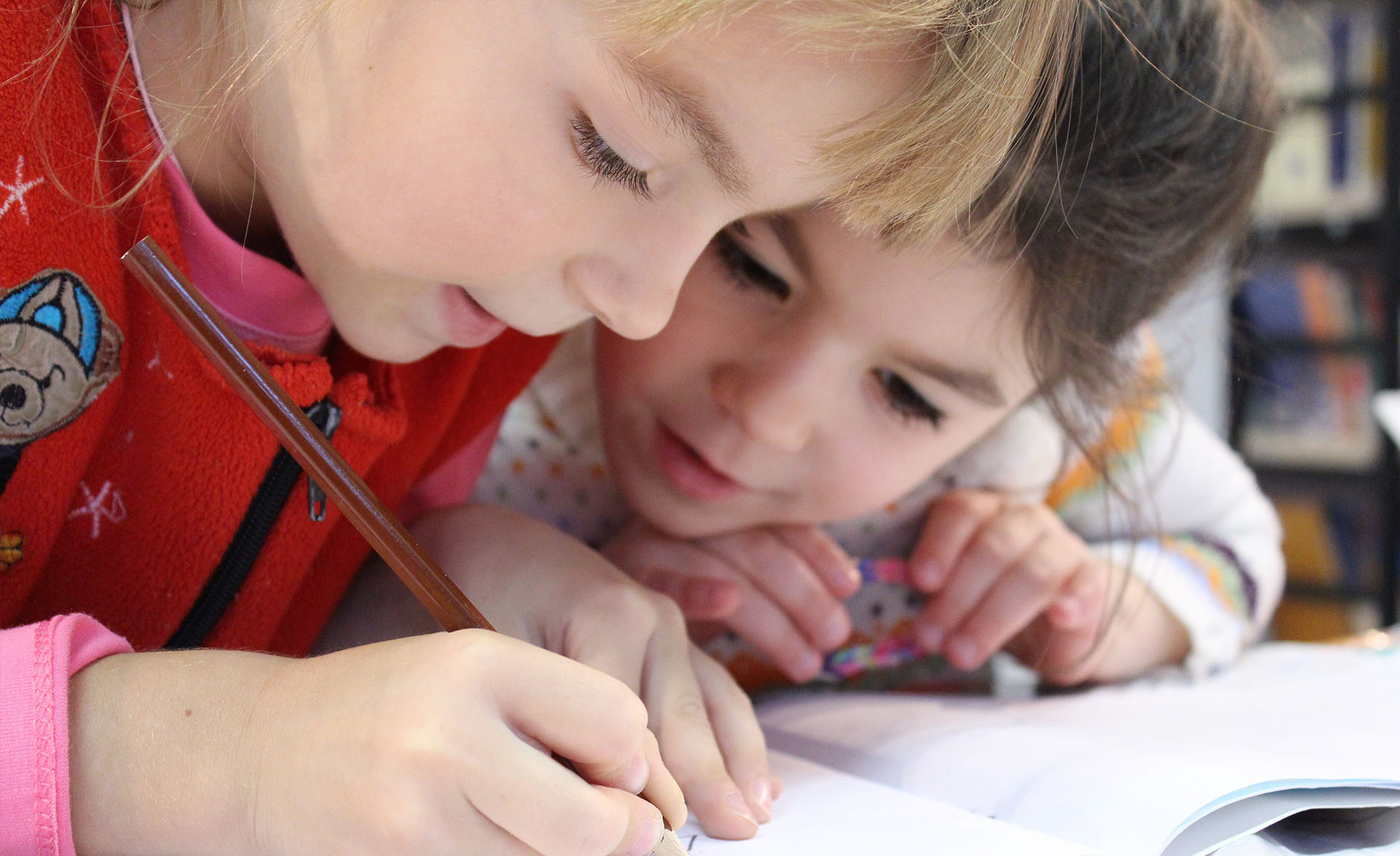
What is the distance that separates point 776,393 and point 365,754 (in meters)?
0.31

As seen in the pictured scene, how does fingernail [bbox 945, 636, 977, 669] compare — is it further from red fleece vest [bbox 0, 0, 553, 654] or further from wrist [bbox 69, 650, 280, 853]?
wrist [bbox 69, 650, 280, 853]

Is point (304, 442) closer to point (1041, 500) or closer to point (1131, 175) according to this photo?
point (1131, 175)

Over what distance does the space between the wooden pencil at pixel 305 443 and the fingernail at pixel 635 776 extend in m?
0.02

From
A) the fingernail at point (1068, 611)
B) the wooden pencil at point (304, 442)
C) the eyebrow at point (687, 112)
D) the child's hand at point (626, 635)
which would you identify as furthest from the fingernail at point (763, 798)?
the fingernail at point (1068, 611)

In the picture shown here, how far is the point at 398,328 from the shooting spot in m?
0.51

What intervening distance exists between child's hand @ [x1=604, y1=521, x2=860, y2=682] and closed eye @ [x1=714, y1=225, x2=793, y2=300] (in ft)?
0.55

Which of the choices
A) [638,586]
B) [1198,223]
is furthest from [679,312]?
[1198,223]

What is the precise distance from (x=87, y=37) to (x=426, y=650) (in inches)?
11.9

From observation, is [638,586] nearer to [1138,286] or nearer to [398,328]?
[398,328]

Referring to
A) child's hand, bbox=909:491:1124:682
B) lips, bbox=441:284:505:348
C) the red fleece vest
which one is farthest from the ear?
child's hand, bbox=909:491:1124:682

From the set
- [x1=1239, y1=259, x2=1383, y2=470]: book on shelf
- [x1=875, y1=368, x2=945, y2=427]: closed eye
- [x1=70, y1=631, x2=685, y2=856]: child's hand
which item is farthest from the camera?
[x1=1239, y1=259, x2=1383, y2=470]: book on shelf

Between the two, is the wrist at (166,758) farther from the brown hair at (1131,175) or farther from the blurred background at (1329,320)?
the blurred background at (1329,320)

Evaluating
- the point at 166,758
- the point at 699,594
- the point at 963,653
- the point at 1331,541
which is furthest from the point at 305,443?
the point at 1331,541

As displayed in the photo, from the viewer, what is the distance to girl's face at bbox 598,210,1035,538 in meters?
0.57
